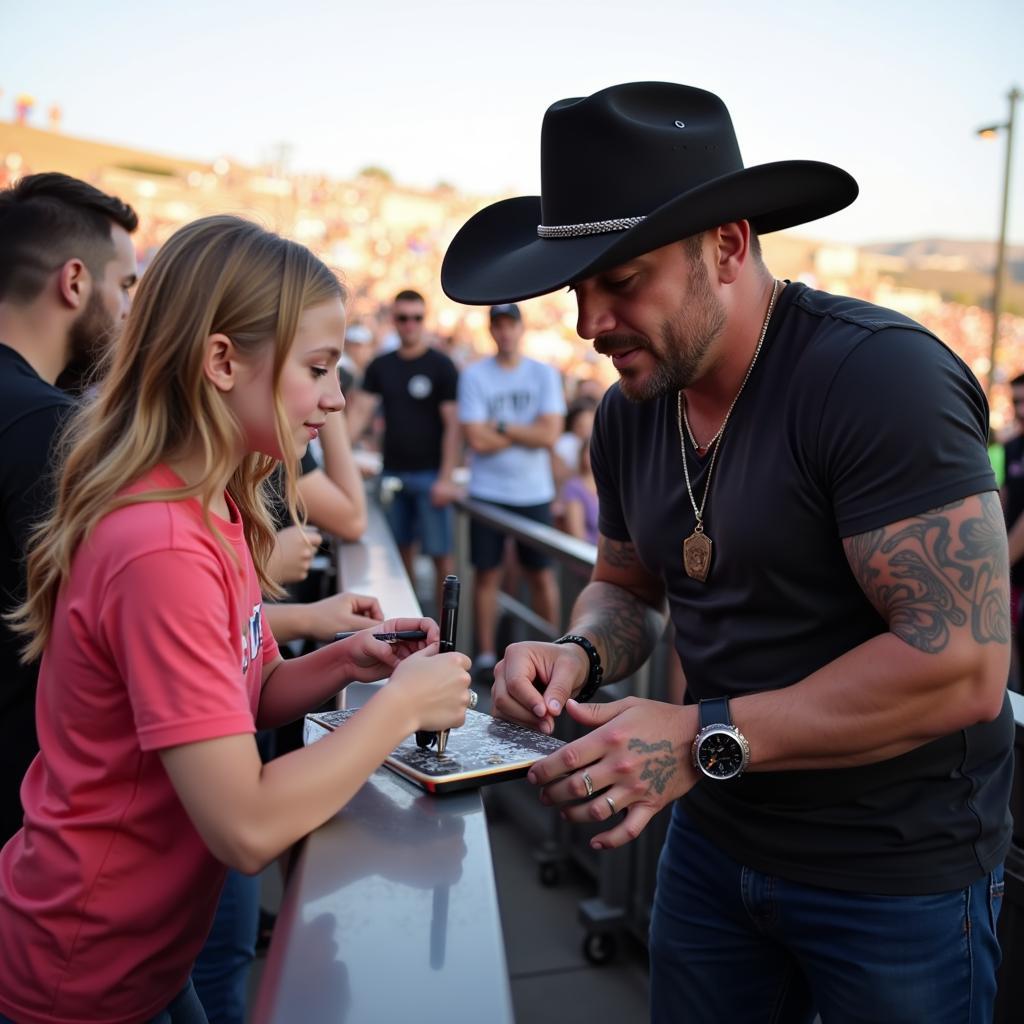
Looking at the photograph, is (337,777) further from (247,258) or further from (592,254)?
(592,254)

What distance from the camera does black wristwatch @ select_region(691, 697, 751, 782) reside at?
1.68 m

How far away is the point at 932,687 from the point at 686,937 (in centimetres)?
81

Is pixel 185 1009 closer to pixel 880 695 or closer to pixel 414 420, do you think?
pixel 880 695

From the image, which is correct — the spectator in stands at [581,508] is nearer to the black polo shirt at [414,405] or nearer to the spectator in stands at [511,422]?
the spectator in stands at [511,422]


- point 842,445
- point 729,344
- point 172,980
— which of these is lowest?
point 172,980

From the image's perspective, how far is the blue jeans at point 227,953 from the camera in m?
2.33

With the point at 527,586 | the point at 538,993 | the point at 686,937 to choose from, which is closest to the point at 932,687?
the point at 686,937

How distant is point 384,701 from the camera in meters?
1.40

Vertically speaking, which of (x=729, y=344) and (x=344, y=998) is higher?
(x=729, y=344)

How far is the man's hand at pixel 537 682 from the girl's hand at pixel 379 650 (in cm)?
17

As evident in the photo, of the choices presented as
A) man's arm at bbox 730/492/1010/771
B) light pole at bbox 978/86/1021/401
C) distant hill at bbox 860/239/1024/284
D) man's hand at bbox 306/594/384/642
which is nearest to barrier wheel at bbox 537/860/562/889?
man's hand at bbox 306/594/384/642

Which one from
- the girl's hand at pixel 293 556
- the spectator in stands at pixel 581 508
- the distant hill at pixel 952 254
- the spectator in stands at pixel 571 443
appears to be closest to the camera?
the girl's hand at pixel 293 556

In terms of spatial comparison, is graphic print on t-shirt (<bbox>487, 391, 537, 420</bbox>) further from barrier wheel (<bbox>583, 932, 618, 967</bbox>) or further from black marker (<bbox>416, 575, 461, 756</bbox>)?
black marker (<bbox>416, 575, 461, 756</bbox>)

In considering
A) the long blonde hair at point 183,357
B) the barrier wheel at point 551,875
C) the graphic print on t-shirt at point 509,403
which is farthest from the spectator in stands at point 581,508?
the long blonde hair at point 183,357
